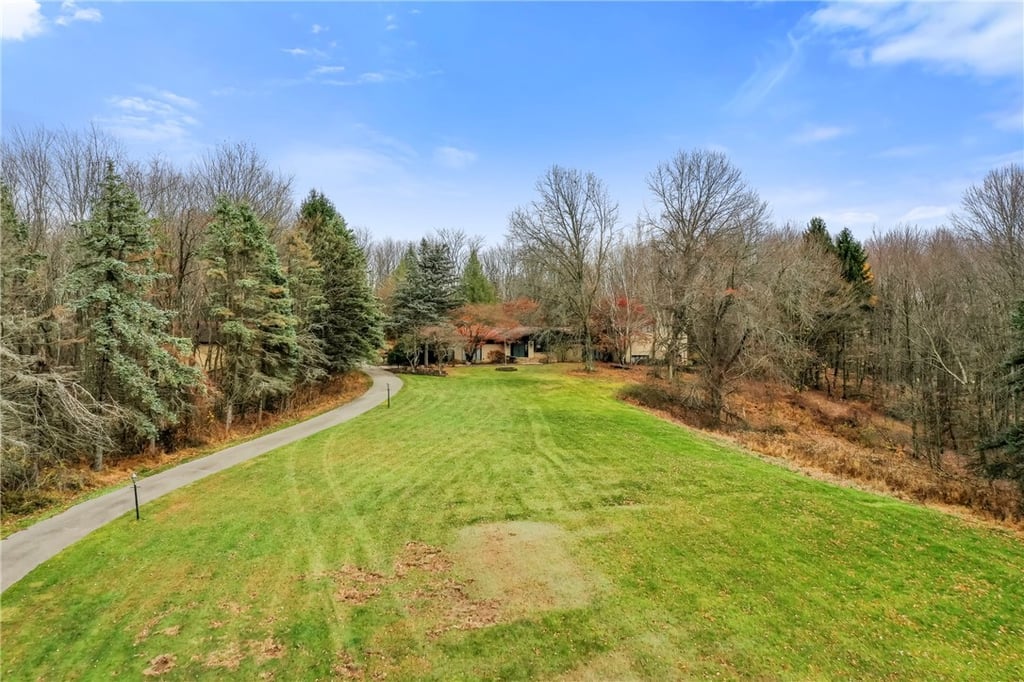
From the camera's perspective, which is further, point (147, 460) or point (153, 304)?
point (153, 304)

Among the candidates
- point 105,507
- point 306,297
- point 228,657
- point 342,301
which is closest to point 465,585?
point 228,657

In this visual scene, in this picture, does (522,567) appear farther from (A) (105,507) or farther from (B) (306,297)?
(B) (306,297)

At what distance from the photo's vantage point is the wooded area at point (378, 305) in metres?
15.4

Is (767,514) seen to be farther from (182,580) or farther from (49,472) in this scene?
(49,472)

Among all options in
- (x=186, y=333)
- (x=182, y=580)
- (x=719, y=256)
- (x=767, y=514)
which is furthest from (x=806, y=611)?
(x=186, y=333)

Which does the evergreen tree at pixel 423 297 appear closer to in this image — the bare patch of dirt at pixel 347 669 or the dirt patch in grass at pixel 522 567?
the dirt patch in grass at pixel 522 567

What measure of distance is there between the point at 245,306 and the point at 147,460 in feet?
23.0

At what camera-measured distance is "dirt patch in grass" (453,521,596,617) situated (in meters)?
7.79

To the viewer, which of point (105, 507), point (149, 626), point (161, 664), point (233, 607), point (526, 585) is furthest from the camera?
point (105, 507)

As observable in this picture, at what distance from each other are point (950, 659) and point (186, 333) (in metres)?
28.4

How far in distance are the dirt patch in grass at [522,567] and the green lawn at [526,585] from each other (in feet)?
0.15

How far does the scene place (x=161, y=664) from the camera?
6457mm

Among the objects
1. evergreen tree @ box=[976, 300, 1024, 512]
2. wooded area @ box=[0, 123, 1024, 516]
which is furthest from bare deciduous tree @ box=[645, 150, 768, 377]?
evergreen tree @ box=[976, 300, 1024, 512]

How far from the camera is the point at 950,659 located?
632cm
